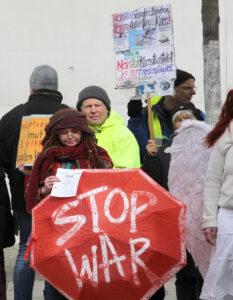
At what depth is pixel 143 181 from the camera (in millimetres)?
3941

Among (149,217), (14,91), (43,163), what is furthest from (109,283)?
(14,91)

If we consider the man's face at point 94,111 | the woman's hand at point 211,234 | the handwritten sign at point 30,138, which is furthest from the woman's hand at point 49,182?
the woman's hand at point 211,234

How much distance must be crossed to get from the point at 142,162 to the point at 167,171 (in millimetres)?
273

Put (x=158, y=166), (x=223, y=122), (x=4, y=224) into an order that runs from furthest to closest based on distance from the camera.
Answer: (x=158, y=166) < (x=4, y=224) < (x=223, y=122)

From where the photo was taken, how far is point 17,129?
4.93 m

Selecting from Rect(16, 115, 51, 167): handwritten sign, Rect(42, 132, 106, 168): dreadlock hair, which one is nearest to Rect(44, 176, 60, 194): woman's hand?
Rect(42, 132, 106, 168): dreadlock hair

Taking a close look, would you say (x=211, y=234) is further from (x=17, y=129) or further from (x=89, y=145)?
(x=17, y=129)

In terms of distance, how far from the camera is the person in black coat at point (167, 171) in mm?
4875

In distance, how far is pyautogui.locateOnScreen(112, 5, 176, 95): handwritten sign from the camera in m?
5.26

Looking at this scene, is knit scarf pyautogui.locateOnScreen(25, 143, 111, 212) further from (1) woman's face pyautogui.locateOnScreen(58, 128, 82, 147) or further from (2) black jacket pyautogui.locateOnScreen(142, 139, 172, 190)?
(2) black jacket pyautogui.locateOnScreen(142, 139, 172, 190)

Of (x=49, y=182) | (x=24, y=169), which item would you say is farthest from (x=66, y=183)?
(x=24, y=169)

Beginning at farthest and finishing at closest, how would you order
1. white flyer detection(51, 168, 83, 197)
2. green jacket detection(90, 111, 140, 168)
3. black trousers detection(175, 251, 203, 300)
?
black trousers detection(175, 251, 203, 300) < green jacket detection(90, 111, 140, 168) < white flyer detection(51, 168, 83, 197)

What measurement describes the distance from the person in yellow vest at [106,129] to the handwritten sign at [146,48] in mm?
710

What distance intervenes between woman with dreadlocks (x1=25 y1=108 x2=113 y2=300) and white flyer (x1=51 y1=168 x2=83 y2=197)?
4.4 inches
